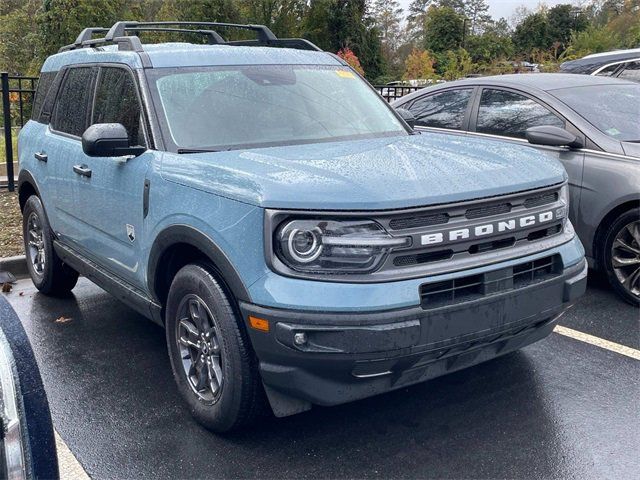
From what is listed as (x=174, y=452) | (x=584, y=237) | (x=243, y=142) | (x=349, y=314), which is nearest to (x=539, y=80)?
(x=584, y=237)

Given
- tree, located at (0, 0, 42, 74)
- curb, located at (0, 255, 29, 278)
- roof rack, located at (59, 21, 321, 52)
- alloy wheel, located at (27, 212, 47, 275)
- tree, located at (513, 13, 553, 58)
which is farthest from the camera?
tree, located at (513, 13, 553, 58)

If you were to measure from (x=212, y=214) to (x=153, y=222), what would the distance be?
0.60m

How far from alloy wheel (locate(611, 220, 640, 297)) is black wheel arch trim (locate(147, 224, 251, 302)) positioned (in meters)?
3.25

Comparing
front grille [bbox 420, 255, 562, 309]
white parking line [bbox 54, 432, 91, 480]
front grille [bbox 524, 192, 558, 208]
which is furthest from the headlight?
white parking line [bbox 54, 432, 91, 480]

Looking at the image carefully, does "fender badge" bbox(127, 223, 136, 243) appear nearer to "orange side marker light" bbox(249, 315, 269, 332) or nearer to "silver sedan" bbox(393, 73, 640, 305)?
"orange side marker light" bbox(249, 315, 269, 332)

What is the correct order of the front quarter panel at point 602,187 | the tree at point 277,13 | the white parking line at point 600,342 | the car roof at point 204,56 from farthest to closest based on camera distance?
the tree at point 277,13
the front quarter panel at point 602,187
the white parking line at point 600,342
the car roof at point 204,56

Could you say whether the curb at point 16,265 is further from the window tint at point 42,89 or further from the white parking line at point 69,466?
the white parking line at point 69,466

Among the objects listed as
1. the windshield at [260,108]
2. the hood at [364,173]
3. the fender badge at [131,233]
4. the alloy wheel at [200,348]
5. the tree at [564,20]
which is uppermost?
the tree at [564,20]

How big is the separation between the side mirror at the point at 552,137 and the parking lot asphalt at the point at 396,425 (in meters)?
1.53

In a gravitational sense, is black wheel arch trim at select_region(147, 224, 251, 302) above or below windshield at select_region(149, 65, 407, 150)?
below

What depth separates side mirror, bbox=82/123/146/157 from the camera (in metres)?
3.68

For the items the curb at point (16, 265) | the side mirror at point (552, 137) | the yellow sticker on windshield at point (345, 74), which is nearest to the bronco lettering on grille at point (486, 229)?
the yellow sticker on windshield at point (345, 74)

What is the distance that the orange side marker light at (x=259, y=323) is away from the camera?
2.88m

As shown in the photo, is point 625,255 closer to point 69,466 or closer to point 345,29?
point 69,466
